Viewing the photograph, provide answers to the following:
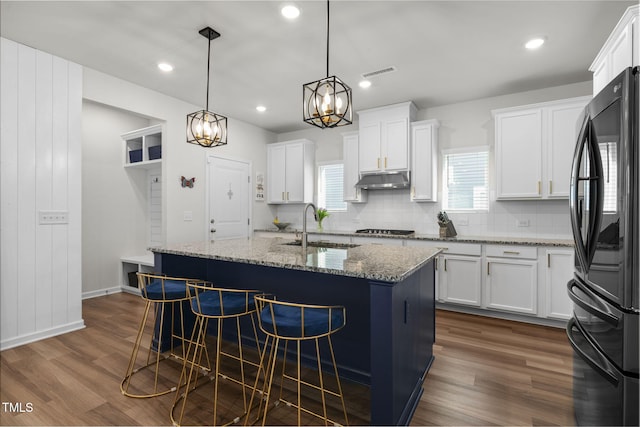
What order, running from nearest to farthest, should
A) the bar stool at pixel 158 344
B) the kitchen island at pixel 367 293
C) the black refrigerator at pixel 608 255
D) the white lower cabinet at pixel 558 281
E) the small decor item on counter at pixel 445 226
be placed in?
the black refrigerator at pixel 608 255, the kitchen island at pixel 367 293, the bar stool at pixel 158 344, the white lower cabinet at pixel 558 281, the small decor item on counter at pixel 445 226

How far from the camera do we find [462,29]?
2652 mm

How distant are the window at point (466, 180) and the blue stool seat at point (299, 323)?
3240mm

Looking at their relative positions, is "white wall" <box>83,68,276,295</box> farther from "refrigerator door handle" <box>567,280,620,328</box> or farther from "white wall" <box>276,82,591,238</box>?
"refrigerator door handle" <box>567,280,620,328</box>

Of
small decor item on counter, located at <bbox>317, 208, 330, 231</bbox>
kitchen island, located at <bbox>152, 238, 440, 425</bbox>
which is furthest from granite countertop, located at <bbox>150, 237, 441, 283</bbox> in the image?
small decor item on counter, located at <bbox>317, 208, 330, 231</bbox>

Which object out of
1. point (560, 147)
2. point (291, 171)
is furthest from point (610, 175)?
point (291, 171)

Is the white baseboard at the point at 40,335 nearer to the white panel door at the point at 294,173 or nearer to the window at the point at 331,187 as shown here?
the white panel door at the point at 294,173

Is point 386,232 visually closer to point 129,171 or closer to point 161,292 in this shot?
point 161,292

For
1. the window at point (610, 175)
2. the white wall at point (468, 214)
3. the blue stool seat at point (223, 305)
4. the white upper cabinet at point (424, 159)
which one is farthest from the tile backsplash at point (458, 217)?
the blue stool seat at point (223, 305)

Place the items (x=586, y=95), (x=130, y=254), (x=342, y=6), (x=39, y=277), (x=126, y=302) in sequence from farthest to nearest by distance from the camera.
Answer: (x=130, y=254) → (x=126, y=302) → (x=586, y=95) → (x=39, y=277) → (x=342, y=6)

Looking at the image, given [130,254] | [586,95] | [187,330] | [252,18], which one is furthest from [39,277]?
[586,95]

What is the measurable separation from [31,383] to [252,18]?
3.14 metres

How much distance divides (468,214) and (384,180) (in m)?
1.22

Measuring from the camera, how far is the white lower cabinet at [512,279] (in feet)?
11.1

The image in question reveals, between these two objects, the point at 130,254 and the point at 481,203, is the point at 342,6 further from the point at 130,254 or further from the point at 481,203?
the point at 130,254
